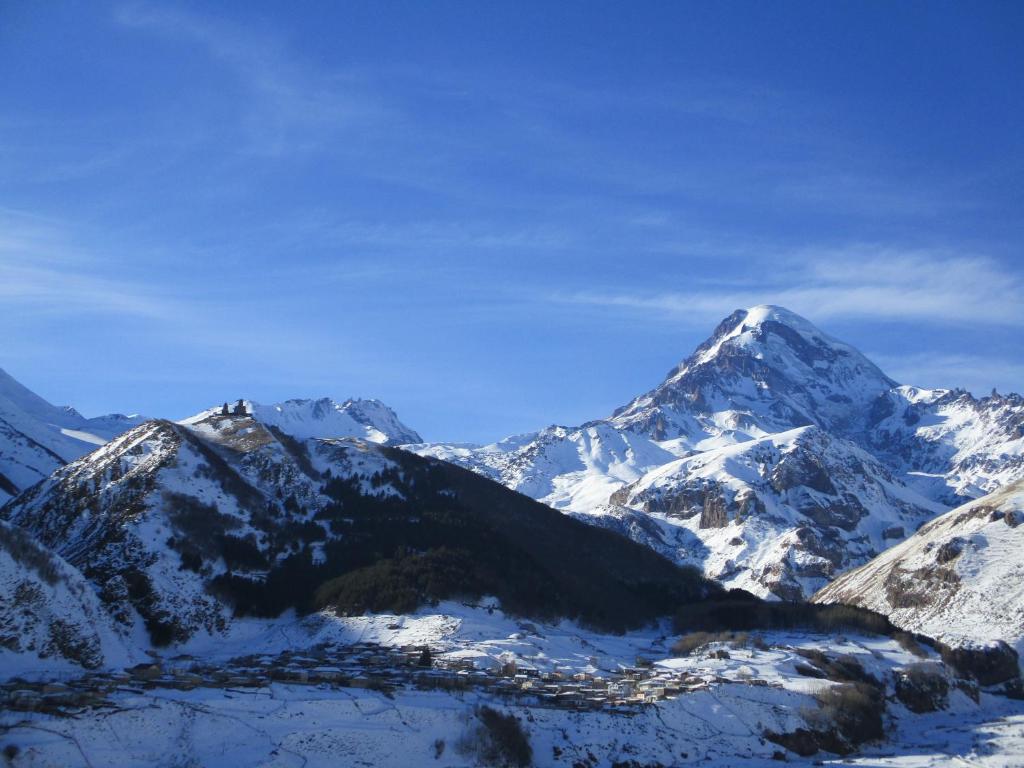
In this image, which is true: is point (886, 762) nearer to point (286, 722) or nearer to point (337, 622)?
point (286, 722)

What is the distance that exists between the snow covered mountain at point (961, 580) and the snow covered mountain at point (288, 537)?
96.3ft

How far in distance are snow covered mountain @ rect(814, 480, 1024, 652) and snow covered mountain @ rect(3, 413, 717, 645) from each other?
2935cm

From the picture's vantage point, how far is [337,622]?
343 feet

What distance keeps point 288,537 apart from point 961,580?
93.9 m

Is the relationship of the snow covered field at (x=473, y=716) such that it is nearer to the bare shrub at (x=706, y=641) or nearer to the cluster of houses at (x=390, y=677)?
the cluster of houses at (x=390, y=677)

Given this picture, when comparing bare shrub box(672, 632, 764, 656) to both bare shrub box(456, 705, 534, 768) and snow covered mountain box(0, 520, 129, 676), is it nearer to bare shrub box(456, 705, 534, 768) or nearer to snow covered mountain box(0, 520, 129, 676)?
bare shrub box(456, 705, 534, 768)

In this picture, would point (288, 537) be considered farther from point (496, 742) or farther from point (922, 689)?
point (922, 689)

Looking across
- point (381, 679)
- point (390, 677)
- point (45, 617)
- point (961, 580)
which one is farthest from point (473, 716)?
point (961, 580)

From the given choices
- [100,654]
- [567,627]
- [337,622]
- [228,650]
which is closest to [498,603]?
[567,627]

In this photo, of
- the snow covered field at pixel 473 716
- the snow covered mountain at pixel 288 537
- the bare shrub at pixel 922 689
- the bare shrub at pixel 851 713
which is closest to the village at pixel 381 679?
the snow covered field at pixel 473 716

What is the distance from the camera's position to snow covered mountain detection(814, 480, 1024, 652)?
134 m

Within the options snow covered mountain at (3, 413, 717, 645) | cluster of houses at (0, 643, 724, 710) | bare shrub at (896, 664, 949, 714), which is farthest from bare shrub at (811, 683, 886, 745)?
snow covered mountain at (3, 413, 717, 645)

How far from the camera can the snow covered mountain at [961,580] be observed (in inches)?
5285

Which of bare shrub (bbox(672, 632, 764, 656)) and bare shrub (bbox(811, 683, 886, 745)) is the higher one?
bare shrub (bbox(672, 632, 764, 656))
